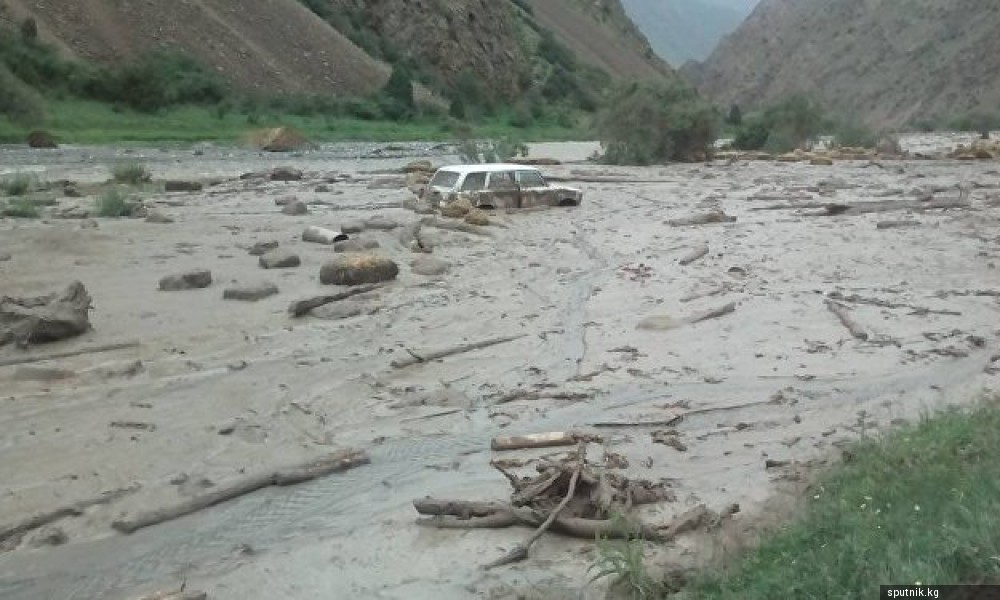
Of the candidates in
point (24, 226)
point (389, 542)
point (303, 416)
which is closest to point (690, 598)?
point (389, 542)

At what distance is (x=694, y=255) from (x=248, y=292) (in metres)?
6.60

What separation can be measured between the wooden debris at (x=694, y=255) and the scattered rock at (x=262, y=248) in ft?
19.5

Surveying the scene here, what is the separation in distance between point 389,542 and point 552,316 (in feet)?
20.0

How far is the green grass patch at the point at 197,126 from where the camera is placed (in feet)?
145

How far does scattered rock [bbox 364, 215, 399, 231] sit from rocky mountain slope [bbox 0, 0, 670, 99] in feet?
134

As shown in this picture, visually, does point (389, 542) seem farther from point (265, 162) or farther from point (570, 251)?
point (265, 162)

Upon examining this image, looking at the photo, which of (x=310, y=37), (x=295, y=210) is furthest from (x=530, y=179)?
(x=310, y=37)

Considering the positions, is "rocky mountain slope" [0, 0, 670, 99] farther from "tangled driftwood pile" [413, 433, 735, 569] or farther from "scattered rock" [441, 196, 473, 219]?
"tangled driftwood pile" [413, 433, 735, 569]

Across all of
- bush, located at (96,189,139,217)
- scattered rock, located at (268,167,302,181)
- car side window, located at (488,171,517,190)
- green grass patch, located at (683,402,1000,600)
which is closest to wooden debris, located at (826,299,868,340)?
green grass patch, located at (683,402,1000,600)

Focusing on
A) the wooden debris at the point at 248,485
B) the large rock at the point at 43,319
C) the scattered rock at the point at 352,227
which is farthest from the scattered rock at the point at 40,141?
the wooden debris at the point at 248,485

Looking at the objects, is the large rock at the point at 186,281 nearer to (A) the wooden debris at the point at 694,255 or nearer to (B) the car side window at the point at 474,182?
(A) the wooden debris at the point at 694,255

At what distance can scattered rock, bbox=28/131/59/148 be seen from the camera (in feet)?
127

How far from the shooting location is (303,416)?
8102 millimetres

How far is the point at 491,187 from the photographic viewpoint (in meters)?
21.4
